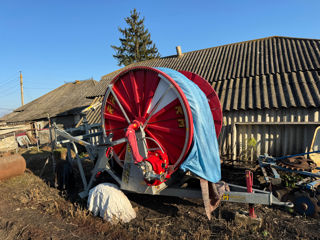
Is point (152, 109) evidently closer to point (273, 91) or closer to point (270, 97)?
point (270, 97)

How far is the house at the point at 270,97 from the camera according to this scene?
22.8 ft

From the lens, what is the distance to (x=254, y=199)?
3.48 m

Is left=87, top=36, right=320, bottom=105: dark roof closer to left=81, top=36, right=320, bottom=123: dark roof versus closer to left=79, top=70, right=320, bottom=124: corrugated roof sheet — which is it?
left=81, top=36, right=320, bottom=123: dark roof

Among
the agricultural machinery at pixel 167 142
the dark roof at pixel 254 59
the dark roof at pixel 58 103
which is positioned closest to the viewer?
the agricultural machinery at pixel 167 142

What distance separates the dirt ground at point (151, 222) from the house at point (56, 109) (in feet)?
42.0

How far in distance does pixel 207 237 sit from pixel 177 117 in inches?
83.3

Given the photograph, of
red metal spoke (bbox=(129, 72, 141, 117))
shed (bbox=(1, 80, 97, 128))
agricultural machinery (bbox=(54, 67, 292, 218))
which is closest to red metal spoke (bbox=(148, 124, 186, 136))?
agricultural machinery (bbox=(54, 67, 292, 218))

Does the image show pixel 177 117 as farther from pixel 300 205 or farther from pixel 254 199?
pixel 300 205

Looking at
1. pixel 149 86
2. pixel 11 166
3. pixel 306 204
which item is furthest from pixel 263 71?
pixel 11 166

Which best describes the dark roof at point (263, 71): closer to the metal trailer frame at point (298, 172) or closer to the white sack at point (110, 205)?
the metal trailer frame at point (298, 172)

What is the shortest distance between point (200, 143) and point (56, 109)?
2208 centimetres

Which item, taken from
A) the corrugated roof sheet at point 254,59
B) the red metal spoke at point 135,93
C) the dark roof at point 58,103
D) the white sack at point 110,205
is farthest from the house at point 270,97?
the dark roof at point 58,103

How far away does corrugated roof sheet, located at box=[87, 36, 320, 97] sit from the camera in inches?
341

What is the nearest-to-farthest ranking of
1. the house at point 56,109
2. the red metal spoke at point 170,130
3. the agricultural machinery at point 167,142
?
the agricultural machinery at point 167,142 → the red metal spoke at point 170,130 → the house at point 56,109
